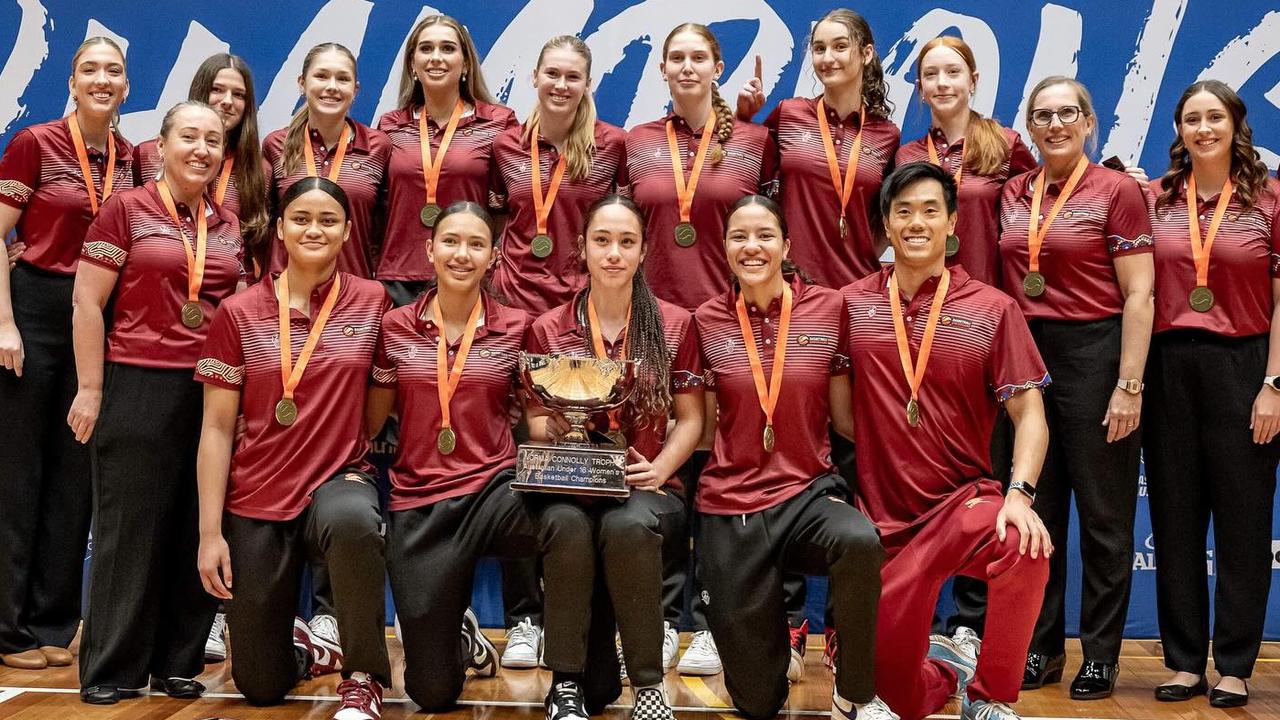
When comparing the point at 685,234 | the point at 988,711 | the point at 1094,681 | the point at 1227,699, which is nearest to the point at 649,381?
the point at 685,234

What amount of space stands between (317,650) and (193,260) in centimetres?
144

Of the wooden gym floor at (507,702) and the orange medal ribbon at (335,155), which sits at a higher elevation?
the orange medal ribbon at (335,155)

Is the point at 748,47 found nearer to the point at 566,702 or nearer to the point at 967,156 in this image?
the point at 967,156

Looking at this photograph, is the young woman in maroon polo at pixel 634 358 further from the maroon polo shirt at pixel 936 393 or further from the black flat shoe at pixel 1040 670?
the black flat shoe at pixel 1040 670

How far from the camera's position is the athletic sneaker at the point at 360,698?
3.77m

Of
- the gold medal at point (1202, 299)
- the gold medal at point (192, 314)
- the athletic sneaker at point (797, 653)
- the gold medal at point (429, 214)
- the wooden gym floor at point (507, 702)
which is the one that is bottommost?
the wooden gym floor at point (507, 702)

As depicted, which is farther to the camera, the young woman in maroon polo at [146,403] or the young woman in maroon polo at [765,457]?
the young woman in maroon polo at [146,403]

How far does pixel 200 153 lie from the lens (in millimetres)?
4203

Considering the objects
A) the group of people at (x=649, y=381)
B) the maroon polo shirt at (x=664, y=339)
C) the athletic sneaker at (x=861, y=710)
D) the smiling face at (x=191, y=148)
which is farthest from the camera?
the smiling face at (x=191, y=148)

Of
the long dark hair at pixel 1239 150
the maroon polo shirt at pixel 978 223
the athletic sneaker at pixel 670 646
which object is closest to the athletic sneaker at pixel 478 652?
the athletic sneaker at pixel 670 646

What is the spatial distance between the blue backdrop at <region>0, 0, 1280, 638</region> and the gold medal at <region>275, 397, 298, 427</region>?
1.86 m

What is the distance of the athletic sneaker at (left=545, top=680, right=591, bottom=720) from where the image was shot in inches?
145

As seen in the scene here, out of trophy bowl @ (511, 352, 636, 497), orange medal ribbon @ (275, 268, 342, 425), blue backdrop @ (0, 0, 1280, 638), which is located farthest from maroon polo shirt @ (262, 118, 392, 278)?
trophy bowl @ (511, 352, 636, 497)

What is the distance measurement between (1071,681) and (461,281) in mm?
2648
